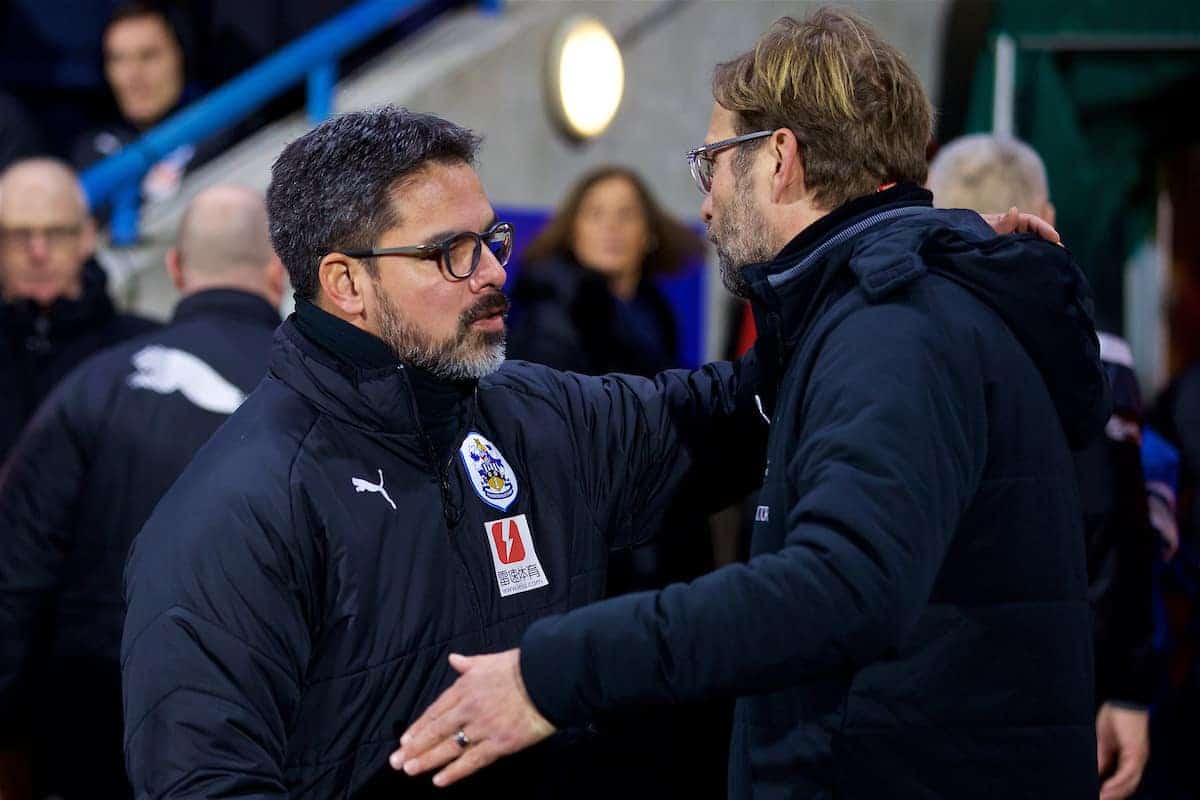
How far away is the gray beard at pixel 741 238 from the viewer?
2484 mm

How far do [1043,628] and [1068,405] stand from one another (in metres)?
0.34

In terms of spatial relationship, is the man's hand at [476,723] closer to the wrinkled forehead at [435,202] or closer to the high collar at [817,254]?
the high collar at [817,254]

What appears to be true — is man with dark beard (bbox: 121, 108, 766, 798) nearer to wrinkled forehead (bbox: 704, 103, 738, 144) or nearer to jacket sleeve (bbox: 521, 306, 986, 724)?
jacket sleeve (bbox: 521, 306, 986, 724)

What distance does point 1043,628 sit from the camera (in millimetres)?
2209

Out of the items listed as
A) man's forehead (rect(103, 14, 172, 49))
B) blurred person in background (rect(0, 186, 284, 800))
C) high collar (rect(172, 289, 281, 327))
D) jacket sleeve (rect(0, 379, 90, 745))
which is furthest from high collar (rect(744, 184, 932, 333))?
man's forehead (rect(103, 14, 172, 49))

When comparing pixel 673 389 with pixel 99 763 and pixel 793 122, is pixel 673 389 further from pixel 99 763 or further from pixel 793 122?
pixel 99 763

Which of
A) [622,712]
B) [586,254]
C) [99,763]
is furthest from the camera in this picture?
[586,254]

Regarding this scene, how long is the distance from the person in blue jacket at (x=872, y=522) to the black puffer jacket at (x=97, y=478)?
1898mm

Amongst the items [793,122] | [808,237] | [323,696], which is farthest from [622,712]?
[793,122]

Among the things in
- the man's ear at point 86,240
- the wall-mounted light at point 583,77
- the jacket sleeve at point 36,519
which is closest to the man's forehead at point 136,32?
the man's ear at point 86,240

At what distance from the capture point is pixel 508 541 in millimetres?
2664

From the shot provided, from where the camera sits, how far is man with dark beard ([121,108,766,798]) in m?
2.34

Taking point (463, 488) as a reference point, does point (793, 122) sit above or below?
above

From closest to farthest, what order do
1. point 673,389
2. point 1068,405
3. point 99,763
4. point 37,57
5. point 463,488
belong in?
1. point 1068,405
2. point 463,488
3. point 673,389
4. point 99,763
5. point 37,57
